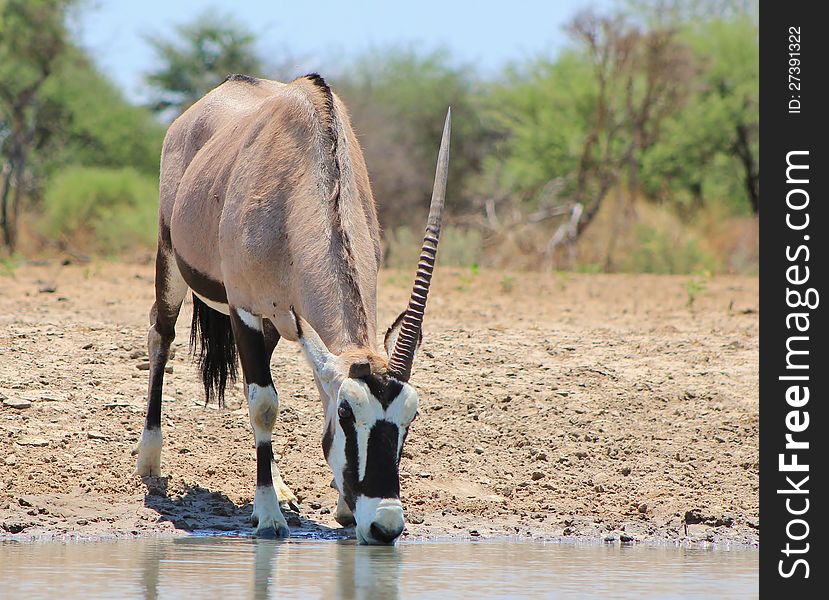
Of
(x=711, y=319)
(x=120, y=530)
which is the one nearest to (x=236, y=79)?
(x=120, y=530)

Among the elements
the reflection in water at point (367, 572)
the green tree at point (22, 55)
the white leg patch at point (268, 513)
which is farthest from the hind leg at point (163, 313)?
the green tree at point (22, 55)

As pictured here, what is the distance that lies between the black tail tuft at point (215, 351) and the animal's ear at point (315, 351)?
2.01 m

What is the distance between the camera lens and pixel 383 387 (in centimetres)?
530

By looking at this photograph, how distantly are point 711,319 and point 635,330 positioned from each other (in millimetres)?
995

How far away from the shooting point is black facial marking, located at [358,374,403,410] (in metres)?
5.27

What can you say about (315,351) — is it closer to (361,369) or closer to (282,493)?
(361,369)

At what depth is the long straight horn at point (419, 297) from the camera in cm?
538

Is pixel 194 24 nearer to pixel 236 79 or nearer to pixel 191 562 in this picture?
pixel 236 79

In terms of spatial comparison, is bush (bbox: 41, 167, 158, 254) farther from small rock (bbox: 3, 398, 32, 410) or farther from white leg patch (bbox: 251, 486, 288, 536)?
white leg patch (bbox: 251, 486, 288, 536)

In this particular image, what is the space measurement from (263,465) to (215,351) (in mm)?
1471

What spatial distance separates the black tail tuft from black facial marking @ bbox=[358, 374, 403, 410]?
2.52 meters

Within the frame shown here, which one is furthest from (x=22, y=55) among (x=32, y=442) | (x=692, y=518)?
(x=692, y=518)

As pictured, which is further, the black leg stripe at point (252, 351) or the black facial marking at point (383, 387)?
the black leg stripe at point (252, 351)

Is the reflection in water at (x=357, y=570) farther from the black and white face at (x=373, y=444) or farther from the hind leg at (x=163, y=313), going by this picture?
the hind leg at (x=163, y=313)
